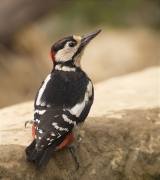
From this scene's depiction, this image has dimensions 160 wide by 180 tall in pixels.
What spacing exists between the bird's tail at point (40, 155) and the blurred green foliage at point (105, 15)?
23.7ft

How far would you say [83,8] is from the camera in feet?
34.1

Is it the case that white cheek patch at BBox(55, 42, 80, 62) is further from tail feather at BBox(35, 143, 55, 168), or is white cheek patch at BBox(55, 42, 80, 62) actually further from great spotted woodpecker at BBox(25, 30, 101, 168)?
tail feather at BBox(35, 143, 55, 168)

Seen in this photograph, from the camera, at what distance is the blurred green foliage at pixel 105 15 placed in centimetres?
1015

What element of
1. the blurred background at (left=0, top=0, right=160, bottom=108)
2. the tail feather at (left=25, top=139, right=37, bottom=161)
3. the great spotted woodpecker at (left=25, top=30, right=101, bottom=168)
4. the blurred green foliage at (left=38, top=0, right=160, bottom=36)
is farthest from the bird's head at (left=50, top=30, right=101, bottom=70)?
the blurred green foliage at (left=38, top=0, right=160, bottom=36)

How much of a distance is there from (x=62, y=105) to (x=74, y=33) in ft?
21.9

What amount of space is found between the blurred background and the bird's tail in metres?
3.98

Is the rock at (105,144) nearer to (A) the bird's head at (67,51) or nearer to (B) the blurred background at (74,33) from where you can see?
(A) the bird's head at (67,51)

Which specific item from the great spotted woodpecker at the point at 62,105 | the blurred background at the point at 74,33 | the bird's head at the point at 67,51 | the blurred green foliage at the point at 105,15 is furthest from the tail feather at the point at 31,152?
the blurred green foliage at the point at 105,15

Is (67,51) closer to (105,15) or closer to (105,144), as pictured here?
(105,144)

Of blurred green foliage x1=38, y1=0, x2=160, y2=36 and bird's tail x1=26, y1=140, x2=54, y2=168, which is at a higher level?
bird's tail x1=26, y1=140, x2=54, y2=168

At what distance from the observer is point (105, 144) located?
11.5ft

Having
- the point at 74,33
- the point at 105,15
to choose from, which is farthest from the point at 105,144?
the point at 105,15

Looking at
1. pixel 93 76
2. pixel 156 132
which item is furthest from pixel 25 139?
pixel 93 76

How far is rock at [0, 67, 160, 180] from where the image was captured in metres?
3.02
